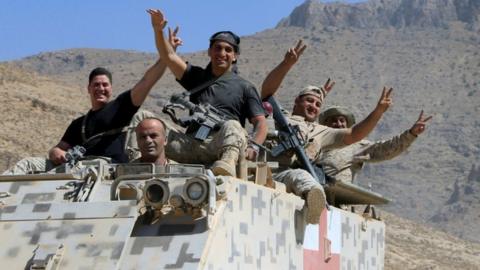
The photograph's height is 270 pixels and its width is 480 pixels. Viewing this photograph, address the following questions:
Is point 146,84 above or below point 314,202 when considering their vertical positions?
above

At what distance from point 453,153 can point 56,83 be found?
2850 inches

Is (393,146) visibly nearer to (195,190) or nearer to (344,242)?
(344,242)

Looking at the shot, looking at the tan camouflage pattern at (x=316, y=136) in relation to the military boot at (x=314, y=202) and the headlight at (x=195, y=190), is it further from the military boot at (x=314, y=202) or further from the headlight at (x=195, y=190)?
the headlight at (x=195, y=190)

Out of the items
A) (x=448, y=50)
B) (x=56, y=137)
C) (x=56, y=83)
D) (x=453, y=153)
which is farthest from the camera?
(x=448, y=50)

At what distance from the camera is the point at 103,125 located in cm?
1135

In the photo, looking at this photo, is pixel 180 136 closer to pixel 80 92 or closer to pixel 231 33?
→ pixel 231 33

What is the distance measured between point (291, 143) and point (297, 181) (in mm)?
1429

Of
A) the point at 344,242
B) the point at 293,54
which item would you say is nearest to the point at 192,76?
the point at 293,54

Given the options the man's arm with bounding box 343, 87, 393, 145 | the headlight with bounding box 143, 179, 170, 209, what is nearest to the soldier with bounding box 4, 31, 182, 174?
the headlight with bounding box 143, 179, 170, 209

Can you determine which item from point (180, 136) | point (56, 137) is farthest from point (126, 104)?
point (56, 137)

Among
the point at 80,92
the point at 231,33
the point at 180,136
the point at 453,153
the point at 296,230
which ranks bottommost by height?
the point at 453,153

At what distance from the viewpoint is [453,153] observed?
422 ft

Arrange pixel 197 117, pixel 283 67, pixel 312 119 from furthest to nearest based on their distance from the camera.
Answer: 1. pixel 312 119
2. pixel 283 67
3. pixel 197 117

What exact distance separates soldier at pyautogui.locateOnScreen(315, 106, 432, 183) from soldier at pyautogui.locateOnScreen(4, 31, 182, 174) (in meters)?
2.31
